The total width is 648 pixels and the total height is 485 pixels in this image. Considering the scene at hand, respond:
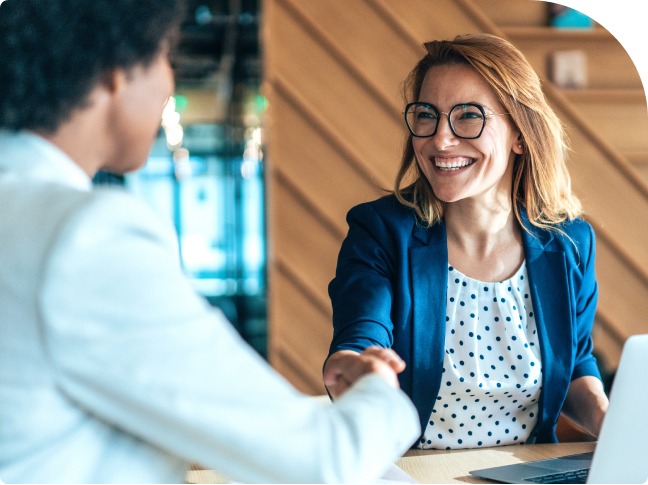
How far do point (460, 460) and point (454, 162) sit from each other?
2.46 ft

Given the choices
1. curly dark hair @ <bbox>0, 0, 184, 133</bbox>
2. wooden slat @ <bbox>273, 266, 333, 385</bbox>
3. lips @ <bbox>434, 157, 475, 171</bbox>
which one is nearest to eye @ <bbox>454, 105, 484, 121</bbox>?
lips @ <bbox>434, 157, 475, 171</bbox>

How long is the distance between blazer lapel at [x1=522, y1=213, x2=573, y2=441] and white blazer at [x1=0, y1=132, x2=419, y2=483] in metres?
0.98

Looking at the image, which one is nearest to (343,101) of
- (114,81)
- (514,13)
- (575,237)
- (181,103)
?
(514,13)

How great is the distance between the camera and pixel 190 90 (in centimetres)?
761

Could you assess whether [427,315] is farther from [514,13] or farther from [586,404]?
[514,13]

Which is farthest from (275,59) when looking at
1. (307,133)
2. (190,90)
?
(190,90)

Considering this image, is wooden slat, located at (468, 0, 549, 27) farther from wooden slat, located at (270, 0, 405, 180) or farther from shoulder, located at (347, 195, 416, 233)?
shoulder, located at (347, 195, 416, 233)

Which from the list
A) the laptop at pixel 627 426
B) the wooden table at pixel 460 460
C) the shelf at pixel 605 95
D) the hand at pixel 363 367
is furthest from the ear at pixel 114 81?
the shelf at pixel 605 95

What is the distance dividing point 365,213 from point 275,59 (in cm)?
141

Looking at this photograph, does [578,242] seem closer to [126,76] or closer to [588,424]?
[588,424]

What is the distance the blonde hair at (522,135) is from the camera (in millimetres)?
1541

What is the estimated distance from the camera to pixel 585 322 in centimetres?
156

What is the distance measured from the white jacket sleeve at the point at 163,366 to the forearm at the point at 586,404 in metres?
1.01

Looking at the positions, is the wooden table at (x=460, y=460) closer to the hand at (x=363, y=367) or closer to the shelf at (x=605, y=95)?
the hand at (x=363, y=367)
